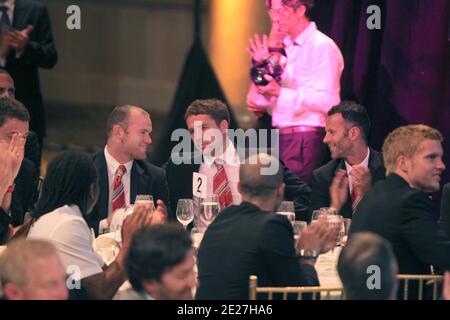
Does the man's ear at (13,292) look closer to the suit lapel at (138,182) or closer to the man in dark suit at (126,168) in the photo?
the man in dark suit at (126,168)

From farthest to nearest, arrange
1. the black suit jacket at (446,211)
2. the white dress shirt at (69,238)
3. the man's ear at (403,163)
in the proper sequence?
the black suit jacket at (446,211) → the man's ear at (403,163) → the white dress shirt at (69,238)

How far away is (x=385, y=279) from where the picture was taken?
3.51 metres

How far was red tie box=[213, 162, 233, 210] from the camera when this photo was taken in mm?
6031

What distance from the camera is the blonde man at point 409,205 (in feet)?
14.7

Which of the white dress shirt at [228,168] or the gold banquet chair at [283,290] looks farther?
the white dress shirt at [228,168]

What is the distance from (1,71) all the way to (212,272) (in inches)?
113

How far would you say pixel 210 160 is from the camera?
619 cm

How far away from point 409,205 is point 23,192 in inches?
97.1

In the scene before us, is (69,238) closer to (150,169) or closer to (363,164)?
(150,169)

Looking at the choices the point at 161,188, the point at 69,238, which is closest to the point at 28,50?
the point at 161,188

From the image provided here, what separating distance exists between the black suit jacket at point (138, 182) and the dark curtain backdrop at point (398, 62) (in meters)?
1.67

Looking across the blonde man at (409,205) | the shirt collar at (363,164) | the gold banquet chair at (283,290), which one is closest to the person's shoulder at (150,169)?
the shirt collar at (363,164)

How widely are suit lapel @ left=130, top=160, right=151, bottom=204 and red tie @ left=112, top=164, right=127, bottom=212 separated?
5 centimetres

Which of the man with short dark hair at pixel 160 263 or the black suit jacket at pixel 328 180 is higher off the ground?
the man with short dark hair at pixel 160 263
